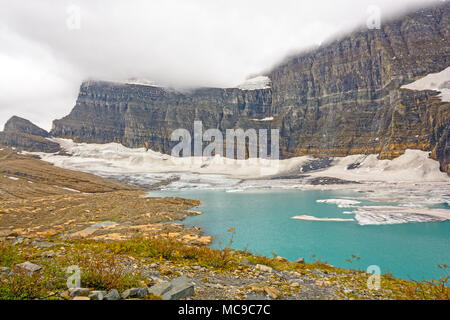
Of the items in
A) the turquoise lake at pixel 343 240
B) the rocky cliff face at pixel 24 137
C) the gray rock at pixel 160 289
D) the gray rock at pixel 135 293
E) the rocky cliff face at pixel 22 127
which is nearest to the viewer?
the gray rock at pixel 135 293

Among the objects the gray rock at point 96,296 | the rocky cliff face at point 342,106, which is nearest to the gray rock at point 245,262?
the gray rock at point 96,296

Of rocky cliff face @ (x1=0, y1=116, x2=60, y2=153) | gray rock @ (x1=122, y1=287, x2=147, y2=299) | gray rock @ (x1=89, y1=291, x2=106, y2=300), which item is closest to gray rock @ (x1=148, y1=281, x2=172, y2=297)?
gray rock @ (x1=122, y1=287, x2=147, y2=299)

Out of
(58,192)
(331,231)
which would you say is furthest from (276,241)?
(58,192)

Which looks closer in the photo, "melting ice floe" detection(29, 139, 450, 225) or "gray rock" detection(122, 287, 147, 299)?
"gray rock" detection(122, 287, 147, 299)

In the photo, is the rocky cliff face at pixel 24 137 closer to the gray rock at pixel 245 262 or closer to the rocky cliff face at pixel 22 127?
the rocky cliff face at pixel 22 127

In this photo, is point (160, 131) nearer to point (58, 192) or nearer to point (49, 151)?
point (49, 151)

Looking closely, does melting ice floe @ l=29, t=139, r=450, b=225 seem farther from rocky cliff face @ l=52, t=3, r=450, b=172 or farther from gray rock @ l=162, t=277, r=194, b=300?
gray rock @ l=162, t=277, r=194, b=300

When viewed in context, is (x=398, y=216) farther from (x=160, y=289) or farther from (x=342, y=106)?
(x=342, y=106)
